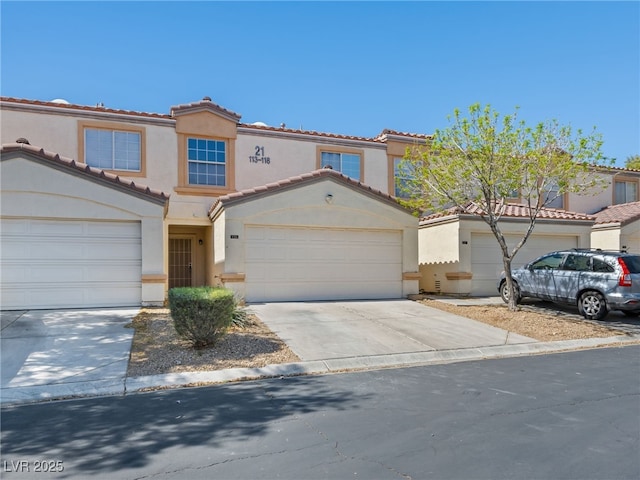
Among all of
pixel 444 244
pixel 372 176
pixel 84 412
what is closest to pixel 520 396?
pixel 84 412

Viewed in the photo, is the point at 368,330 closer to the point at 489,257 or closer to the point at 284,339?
the point at 284,339

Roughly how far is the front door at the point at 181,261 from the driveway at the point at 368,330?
5.87m

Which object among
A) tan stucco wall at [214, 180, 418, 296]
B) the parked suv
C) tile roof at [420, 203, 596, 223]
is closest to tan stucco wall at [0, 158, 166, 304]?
tan stucco wall at [214, 180, 418, 296]

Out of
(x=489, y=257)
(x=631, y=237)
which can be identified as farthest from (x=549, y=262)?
(x=631, y=237)

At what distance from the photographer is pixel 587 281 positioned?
11.3 meters

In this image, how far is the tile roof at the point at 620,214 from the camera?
61.6 feet

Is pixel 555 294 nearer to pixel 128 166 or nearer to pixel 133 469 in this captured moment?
pixel 133 469

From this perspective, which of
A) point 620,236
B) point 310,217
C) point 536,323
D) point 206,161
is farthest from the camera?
point 620,236

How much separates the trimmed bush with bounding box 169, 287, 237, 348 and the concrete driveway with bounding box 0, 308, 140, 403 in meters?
1.11

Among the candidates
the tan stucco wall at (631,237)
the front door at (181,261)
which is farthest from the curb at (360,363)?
the tan stucco wall at (631,237)

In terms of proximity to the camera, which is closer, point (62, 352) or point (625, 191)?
point (62, 352)

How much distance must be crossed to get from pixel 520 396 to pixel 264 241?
878cm

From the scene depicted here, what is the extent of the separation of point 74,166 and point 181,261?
6.58m

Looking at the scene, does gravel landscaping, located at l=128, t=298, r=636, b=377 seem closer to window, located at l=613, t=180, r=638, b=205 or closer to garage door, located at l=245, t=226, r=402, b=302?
garage door, located at l=245, t=226, r=402, b=302
